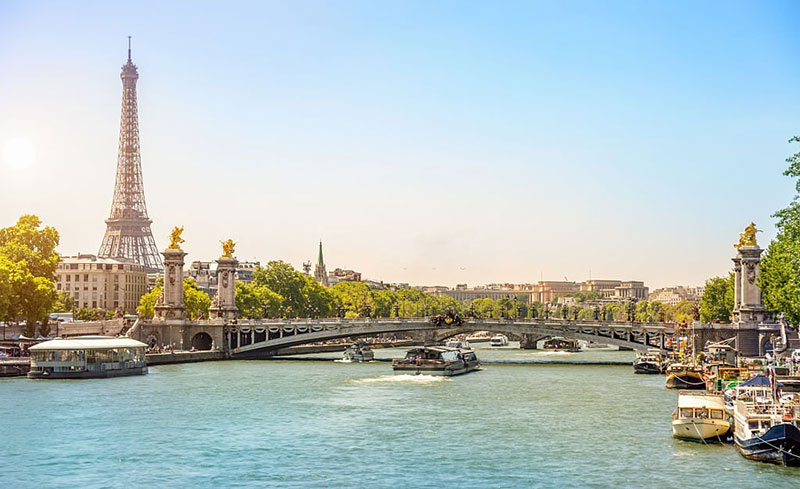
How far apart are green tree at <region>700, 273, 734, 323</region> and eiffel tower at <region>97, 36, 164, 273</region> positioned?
7257 centimetres

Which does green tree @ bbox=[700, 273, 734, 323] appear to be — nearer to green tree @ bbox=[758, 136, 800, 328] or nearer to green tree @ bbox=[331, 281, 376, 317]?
green tree @ bbox=[758, 136, 800, 328]

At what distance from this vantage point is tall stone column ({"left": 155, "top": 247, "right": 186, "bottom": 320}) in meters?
83.7

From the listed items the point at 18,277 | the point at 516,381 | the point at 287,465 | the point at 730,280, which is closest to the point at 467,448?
the point at 287,465

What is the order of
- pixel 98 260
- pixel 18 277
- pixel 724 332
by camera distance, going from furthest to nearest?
pixel 98 260 → pixel 724 332 → pixel 18 277

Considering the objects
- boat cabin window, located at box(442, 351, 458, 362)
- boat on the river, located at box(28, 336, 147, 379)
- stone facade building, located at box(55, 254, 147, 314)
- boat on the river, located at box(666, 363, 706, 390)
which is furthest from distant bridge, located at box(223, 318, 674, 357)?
stone facade building, located at box(55, 254, 147, 314)

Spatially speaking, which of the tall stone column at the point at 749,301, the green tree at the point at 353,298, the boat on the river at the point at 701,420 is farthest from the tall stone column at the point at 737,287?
the green tree at the point at 353,298

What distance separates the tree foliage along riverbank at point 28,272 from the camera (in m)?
66.6

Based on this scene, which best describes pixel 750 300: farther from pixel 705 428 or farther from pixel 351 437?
pixel 351 437

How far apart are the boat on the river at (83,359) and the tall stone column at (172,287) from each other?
18.9 m

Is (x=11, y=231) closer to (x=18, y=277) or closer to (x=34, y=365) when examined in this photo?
(x=18, y=277)

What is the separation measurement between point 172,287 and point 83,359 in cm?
2272

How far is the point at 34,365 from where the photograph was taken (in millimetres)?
60125

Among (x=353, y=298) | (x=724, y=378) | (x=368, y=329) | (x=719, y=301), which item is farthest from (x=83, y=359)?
(x=353, y=298)

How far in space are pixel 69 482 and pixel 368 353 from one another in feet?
178
